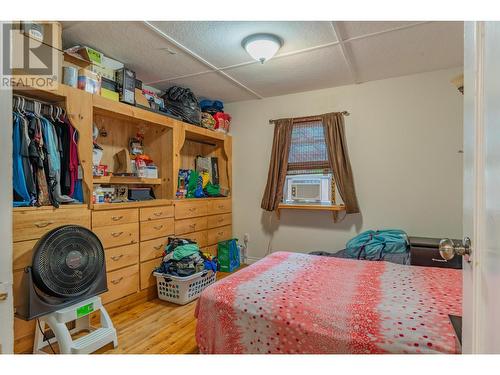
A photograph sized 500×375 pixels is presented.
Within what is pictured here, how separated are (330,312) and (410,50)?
2.41m

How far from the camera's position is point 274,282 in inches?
68.4

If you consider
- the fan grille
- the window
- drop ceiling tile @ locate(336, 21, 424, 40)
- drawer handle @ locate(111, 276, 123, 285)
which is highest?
drop ceiling tile @ locate(336, 21, 424, 40)

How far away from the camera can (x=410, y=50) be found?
8.10ft

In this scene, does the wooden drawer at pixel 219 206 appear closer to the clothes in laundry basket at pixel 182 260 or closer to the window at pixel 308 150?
the clothes in laundry basket at pixel 182 260

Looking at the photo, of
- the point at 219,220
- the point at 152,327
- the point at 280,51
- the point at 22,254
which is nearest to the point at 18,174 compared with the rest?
the point at 22,254

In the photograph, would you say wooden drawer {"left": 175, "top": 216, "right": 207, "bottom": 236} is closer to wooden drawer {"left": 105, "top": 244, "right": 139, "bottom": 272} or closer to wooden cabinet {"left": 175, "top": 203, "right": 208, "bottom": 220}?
wooden cabinet {"left": 175, "top": 203, "right": 208, "bottom": 220}

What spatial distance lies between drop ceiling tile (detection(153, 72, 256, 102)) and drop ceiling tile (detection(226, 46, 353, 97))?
192 mm

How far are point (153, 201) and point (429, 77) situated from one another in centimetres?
323

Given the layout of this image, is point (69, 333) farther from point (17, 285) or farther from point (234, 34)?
point (234, 34)

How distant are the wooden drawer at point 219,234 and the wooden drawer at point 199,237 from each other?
8 cm

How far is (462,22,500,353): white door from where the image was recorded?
63 centimetres

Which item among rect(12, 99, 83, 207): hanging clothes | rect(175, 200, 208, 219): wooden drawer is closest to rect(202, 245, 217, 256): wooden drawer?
rect(175, 200, 208, 219): wooden drawer

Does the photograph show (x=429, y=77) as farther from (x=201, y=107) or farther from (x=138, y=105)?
(x=138, y=105)
